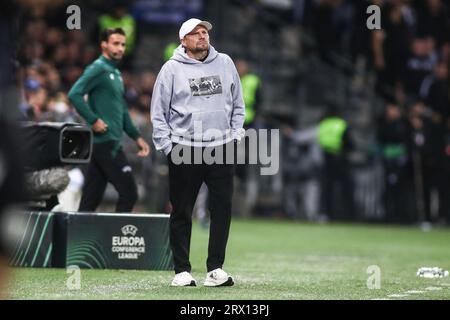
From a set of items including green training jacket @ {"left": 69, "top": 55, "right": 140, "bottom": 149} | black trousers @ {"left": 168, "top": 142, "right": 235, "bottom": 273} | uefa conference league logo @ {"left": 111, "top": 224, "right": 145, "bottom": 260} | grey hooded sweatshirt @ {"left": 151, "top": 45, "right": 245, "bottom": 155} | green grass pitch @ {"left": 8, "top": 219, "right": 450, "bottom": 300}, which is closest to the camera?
green grass pitch @ {"left": 8, "top": 219, "right": 450, "bottom": 300}

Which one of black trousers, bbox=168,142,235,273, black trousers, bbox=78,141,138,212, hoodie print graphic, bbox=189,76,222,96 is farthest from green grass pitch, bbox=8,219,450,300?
hoodie print graphic, bbox=189,76,222,96

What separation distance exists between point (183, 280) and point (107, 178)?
2892 millimetres

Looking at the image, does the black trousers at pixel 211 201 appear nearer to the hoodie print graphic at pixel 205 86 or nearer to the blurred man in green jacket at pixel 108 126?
the hoodie print graphic at pixel 205 86

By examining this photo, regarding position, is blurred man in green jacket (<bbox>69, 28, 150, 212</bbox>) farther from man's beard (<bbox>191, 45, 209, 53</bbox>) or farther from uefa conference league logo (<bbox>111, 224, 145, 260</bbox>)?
man's beard (<bbox>191, 45, 209, 53</bbox>)

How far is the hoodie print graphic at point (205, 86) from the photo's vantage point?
11219 millimetres

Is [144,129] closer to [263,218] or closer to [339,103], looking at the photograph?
[263,218]

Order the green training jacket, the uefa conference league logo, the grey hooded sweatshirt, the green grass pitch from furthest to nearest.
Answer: the green training jacket, the uefa conference league logo, the grey hooded sweatshirt, the green grass pitch

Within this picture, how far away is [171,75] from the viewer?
11.2 m

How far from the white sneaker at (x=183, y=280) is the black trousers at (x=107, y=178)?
2707 millimetres

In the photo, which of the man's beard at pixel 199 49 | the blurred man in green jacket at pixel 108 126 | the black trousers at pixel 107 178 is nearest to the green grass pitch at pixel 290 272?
the black trousers at pixel 107 178

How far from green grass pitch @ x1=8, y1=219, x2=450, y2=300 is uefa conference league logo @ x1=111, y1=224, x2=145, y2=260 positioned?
317mm

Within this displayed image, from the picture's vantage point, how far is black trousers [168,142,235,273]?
37.0 ft
